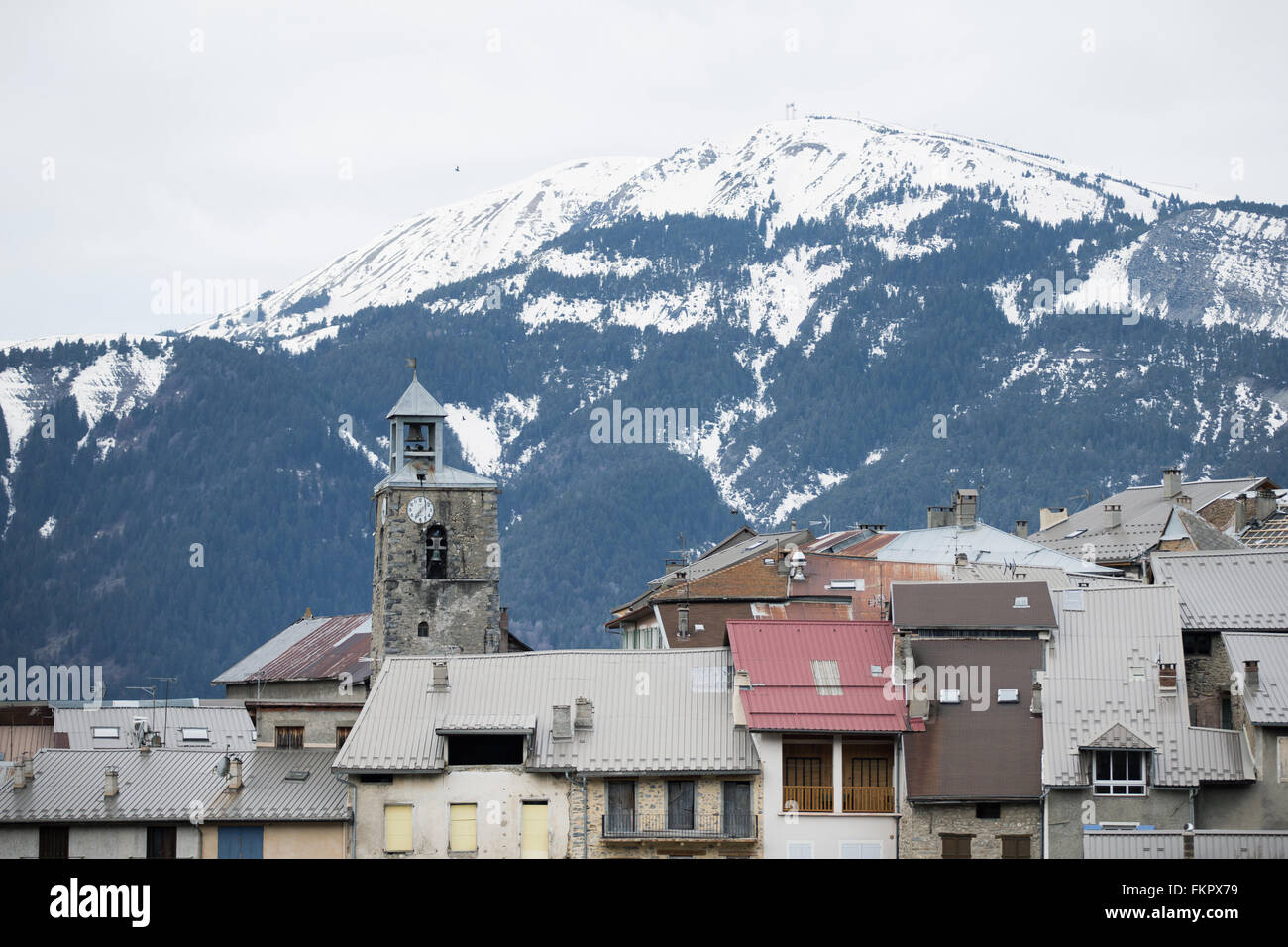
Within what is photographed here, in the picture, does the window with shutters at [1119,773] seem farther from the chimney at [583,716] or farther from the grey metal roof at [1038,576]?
the grey metal roof at [1038,576]

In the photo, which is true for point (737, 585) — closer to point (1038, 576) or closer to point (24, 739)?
point (1038, 576)

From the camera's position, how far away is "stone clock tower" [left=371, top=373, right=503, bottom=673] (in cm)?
8462

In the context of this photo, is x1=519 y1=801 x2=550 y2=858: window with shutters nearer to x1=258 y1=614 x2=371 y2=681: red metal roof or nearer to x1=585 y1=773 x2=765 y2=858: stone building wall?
x1=585 y1=773 x2=765 y2=858: stone building wall

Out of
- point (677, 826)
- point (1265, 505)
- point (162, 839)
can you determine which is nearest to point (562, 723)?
point (677, 826)

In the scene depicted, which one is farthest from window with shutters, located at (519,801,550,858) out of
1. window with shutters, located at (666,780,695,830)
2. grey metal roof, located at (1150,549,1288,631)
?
grey metal roof, located at (1150,549,1288,631)

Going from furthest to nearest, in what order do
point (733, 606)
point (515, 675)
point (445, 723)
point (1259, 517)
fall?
point (1259, 517) → point (733, 606) → point (515, 675) → point (445, 723)

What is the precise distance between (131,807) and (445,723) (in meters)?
10.8

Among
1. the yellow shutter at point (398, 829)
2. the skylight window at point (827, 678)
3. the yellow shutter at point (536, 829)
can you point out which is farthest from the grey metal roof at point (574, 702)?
the skylight window at point (827, 678)

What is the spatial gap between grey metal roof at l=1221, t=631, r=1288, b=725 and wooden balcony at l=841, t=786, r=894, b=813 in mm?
10455

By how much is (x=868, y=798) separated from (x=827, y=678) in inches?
175

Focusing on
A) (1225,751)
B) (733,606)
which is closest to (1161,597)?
(1225,751)

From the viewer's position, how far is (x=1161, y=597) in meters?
62.0

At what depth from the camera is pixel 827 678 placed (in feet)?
198
